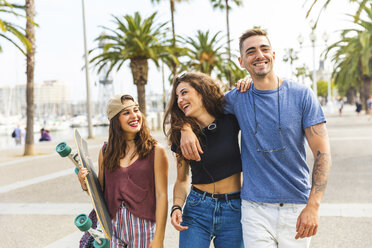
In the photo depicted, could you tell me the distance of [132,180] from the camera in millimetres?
2705

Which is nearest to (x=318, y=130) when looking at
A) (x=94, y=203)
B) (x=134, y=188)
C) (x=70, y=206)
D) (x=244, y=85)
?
(x=244, y=85)

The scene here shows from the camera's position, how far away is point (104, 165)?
9.19 feet

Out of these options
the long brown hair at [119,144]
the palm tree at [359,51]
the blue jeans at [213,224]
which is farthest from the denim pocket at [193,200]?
the palm tree at [359,51]

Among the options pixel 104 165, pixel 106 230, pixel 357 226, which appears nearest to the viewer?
pixel 106 230

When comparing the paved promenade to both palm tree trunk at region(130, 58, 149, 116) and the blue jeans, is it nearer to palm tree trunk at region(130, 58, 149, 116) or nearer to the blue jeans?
the blue jeans

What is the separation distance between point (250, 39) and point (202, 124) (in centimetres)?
60

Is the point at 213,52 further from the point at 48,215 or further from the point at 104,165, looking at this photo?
the point at 104,165

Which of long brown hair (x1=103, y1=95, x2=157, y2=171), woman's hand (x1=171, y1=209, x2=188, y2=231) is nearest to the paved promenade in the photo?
long brown hair (x1=103, y1=95, x2=157, y2=171)

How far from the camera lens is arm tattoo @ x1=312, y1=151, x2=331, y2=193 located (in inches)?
87.3

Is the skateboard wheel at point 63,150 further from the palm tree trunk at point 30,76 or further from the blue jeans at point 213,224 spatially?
the palm tree trunk at point 30,76

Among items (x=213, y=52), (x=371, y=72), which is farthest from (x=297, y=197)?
(x=371, y=72)

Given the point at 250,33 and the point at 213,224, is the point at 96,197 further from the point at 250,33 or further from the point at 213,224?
the point at 250,33

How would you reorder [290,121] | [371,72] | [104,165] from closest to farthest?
[290,121] < [104,165] < [371,72]

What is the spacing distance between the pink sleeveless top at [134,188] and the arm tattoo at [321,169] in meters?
1.06
